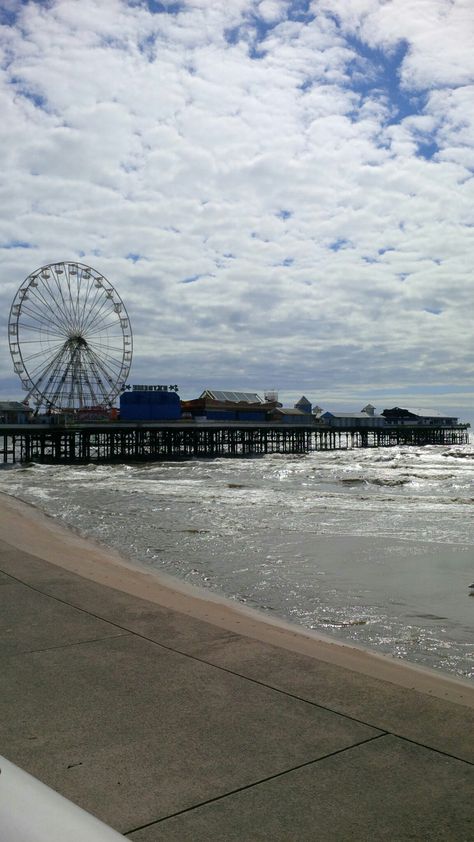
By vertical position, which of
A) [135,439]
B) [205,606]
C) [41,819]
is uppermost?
[41,819]

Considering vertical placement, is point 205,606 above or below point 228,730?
below

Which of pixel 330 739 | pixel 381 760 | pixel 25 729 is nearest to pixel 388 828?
pixel 381 760

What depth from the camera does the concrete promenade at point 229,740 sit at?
316 centimetres

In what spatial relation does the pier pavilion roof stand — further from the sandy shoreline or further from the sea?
the sandy shoreline

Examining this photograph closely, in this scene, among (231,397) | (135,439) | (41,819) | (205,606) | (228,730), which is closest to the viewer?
(41,819)

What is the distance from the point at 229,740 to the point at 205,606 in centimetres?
484

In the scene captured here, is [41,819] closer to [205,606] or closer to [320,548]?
[205,606]

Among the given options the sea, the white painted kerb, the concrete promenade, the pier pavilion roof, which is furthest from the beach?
the pier pavilion roof

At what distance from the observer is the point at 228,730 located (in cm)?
411

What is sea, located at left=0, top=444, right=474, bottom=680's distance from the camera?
8898 mm

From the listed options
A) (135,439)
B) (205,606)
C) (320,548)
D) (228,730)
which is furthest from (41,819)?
(135,439)

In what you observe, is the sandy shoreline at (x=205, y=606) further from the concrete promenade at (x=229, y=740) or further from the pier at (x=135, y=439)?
the pier at (x=135, y=439)

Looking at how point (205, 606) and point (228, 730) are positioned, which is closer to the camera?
point (228, 730)

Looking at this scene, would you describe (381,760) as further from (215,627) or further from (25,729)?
(215,627)
